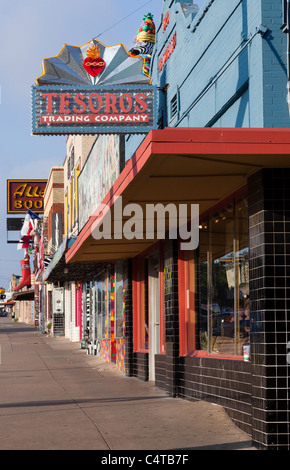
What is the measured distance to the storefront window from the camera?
1066 centimetres

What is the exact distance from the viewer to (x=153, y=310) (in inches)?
667

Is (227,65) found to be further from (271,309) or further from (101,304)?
(101,304)

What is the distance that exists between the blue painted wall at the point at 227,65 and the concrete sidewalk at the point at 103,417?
413 centimetres

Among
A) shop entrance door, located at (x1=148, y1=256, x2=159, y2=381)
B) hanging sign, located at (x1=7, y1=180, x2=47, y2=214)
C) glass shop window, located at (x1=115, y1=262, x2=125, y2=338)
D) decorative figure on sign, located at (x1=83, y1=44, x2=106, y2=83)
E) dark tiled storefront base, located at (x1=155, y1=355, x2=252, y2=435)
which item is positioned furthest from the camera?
A: hanging sign, located at (x1=7, y1=180, x2=47, y2=214)

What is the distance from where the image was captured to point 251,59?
1084 cm

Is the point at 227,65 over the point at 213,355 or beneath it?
over

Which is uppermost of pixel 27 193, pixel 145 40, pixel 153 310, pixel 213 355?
pixel 27 193

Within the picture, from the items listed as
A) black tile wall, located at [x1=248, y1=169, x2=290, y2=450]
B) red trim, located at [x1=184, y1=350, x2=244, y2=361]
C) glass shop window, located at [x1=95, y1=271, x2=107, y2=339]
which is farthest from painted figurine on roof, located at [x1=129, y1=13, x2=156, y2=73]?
black tile wall, located at [x1=248, y1=169, x2=290, y2=450]

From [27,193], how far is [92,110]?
5553 centimetres

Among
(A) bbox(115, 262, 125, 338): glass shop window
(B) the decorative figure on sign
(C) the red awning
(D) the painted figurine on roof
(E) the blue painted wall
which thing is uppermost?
(D) the painted figurine on roof

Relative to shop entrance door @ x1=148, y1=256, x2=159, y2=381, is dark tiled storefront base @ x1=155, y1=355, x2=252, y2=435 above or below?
below

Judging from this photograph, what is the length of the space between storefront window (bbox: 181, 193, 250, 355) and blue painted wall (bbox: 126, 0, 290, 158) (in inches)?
56.7

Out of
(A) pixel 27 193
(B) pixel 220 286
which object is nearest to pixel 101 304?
(B) pixel 220 286

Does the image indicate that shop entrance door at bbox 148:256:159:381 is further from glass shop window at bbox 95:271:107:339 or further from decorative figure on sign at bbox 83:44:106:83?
glass shop window at bbox 95:271:107:339
